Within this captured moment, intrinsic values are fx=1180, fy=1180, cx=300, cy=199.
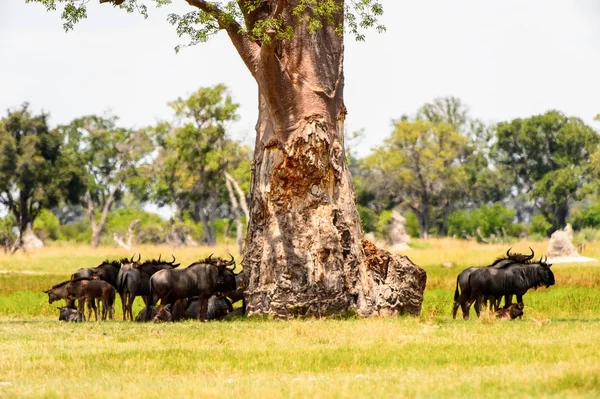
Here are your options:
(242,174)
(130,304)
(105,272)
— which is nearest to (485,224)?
(242,174)

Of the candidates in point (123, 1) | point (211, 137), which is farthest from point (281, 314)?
point (211, 137)

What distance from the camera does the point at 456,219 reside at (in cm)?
10069

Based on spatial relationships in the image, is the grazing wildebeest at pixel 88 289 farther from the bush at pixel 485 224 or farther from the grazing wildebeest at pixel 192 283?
the bush at pixel 485 224

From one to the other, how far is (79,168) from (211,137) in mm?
11044

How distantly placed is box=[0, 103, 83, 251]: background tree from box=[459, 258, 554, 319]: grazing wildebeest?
57.1 m

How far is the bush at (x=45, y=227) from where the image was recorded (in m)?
101

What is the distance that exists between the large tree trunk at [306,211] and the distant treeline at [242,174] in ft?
160

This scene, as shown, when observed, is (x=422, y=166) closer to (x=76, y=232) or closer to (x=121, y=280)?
(x=76, y=232)

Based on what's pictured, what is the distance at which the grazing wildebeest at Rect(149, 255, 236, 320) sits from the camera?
22281 mm

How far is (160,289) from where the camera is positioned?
22.2 meters

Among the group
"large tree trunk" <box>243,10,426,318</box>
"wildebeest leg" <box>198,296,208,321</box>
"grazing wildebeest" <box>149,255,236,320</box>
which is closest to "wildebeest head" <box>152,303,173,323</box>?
"grazing wildebeest" <box>149,255,236,320</box>

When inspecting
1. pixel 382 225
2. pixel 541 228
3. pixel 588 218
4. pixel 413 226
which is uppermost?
pixel 588 218

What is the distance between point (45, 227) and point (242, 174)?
3785 cm

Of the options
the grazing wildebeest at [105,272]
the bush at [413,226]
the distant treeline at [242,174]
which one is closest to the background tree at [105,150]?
the distant treeline at [242,174]
